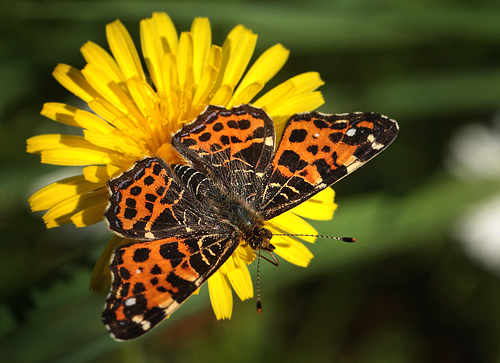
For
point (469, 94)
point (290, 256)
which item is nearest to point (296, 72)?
point (469, 94)

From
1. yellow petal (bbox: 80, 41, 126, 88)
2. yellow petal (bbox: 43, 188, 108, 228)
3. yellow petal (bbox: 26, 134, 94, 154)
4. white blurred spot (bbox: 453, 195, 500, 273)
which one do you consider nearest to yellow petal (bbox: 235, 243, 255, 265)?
yellow petal (bbox: 43, 188, 108, 228)

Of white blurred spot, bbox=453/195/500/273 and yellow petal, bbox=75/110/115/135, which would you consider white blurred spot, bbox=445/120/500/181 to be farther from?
yellow petal, bbox=75/110/115/135

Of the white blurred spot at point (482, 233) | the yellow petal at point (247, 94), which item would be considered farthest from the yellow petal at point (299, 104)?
the white blurred spot at point (482, 233)

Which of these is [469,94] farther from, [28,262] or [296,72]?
[28,262]

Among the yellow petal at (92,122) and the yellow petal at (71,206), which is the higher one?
the yellow petal at (92,122)

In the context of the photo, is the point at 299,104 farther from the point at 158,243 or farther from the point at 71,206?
the point at 71,206

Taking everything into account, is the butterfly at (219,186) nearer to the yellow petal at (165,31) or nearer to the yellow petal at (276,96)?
the yellow petal at (276,96)

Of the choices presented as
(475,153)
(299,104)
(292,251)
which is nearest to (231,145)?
(299,104)
